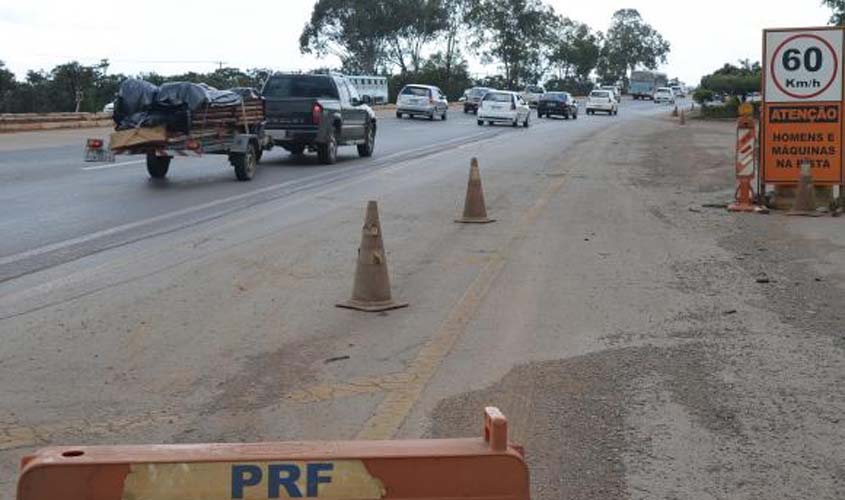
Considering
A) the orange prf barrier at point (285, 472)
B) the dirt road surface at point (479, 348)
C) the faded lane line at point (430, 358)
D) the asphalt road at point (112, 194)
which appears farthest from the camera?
the asphalt road at point (112, 194)

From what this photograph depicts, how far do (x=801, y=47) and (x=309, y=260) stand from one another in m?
9.35

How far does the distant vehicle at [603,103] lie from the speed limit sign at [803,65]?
54.4 m

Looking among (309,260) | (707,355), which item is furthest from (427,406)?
(309,260)

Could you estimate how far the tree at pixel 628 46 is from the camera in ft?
533

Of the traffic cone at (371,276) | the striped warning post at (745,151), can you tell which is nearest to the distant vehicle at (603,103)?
the striped warning post at (745,151)

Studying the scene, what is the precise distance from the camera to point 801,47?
52.5ft

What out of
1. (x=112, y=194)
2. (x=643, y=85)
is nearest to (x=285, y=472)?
(x=112, y=194)

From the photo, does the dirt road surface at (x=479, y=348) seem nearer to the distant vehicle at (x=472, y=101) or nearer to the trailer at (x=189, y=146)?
the trailer at (x=189, y=146)

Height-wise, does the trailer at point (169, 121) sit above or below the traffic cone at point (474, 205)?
above

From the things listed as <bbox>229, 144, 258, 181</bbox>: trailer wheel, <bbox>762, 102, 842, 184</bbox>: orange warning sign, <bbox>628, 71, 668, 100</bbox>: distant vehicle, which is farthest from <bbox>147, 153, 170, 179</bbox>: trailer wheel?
<bbox>628, 71, 668, 100</bbox>: distant vehicle

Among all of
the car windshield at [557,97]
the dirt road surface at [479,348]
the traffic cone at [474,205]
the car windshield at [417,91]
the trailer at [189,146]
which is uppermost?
the car windshield at [417,91]

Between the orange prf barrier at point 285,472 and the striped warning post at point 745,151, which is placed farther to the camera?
the striped warning post at point 745,151

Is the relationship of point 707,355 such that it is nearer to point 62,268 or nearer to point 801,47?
point 62,268

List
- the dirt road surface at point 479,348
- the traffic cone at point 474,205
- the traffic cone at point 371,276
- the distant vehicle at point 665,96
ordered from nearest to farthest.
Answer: the dirt road surface at point 479,348, the traffic cone at point 371,276, the traffic cone at point 474,205, the distant vehicle at point 665,96
